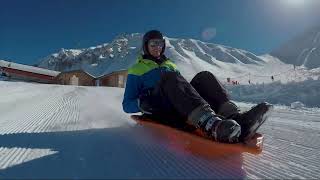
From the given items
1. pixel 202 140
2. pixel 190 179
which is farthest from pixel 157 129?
pixel 190 179

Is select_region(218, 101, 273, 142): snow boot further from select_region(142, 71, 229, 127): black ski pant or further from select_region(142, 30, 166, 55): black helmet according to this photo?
select_region(142, 30, 166, 55): black helmet

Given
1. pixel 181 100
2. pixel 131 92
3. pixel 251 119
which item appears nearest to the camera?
pixel 251 119

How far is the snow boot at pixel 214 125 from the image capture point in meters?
2.33

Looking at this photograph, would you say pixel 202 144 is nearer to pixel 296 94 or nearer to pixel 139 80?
pixel 139 80

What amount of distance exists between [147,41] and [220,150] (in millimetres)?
1873

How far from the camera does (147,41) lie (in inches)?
157

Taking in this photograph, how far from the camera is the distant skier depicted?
2.49m

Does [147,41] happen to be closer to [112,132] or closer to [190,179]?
[112,132]

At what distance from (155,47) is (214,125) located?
172cm

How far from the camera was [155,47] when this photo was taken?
396 cm

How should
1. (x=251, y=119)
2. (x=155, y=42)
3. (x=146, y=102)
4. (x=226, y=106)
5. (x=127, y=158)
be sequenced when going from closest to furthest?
1. (x=127, y=158)
2. (x=251, y=119)
3. (x=226, y=106)
4. (x=146, y=102)
5. (x=155, y=42)

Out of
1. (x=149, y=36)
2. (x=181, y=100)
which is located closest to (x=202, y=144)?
(x=181, y=100)

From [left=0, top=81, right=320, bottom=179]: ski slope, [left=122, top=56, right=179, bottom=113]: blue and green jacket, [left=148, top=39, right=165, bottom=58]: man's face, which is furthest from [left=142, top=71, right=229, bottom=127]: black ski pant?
[left=148, top=39, right=165, bottom=58]: man's face

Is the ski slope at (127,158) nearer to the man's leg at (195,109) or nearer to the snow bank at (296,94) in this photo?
the man's leg at (195,109)
